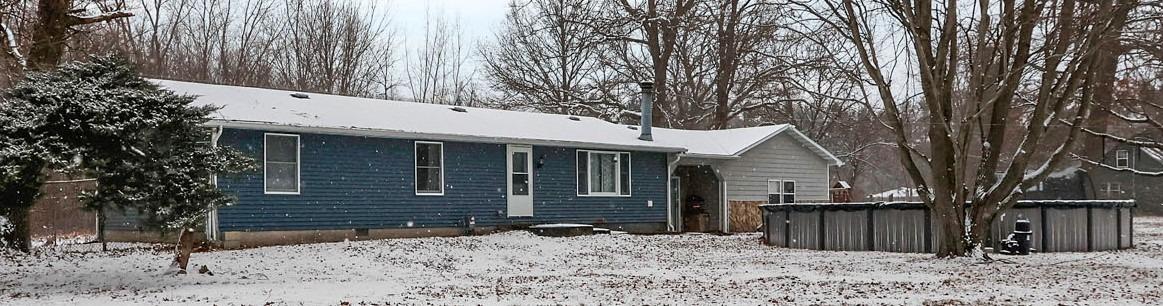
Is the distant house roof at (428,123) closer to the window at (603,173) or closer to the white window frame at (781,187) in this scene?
the window at (603,173)

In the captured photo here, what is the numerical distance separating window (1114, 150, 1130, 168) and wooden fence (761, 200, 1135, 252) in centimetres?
3705

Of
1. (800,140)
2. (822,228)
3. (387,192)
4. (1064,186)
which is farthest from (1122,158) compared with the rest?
(387,192)

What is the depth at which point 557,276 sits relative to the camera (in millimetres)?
14789

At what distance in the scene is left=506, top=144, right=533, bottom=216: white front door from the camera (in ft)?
76.2

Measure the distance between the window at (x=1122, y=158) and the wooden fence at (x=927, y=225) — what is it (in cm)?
3705

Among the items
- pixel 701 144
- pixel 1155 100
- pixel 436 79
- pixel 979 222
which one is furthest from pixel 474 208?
pixel 436 79

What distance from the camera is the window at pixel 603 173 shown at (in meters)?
24.7

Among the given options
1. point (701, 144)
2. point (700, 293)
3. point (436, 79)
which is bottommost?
point (700, 293)

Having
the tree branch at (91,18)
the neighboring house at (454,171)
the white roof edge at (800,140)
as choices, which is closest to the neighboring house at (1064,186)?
the white roof edge at (800,140)

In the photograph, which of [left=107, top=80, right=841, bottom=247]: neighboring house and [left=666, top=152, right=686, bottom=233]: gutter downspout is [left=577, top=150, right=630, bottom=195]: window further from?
[left=666, top=152, right=686, bottom=233]: gutter downspout

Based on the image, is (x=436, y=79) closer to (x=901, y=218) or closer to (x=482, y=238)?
(x=482, y=238)

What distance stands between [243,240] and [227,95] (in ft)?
10.9

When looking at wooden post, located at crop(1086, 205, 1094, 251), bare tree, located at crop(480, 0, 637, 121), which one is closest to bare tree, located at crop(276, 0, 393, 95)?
bare tree, located at crop(480, 0, 637, 121)

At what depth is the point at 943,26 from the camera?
56.6ft
